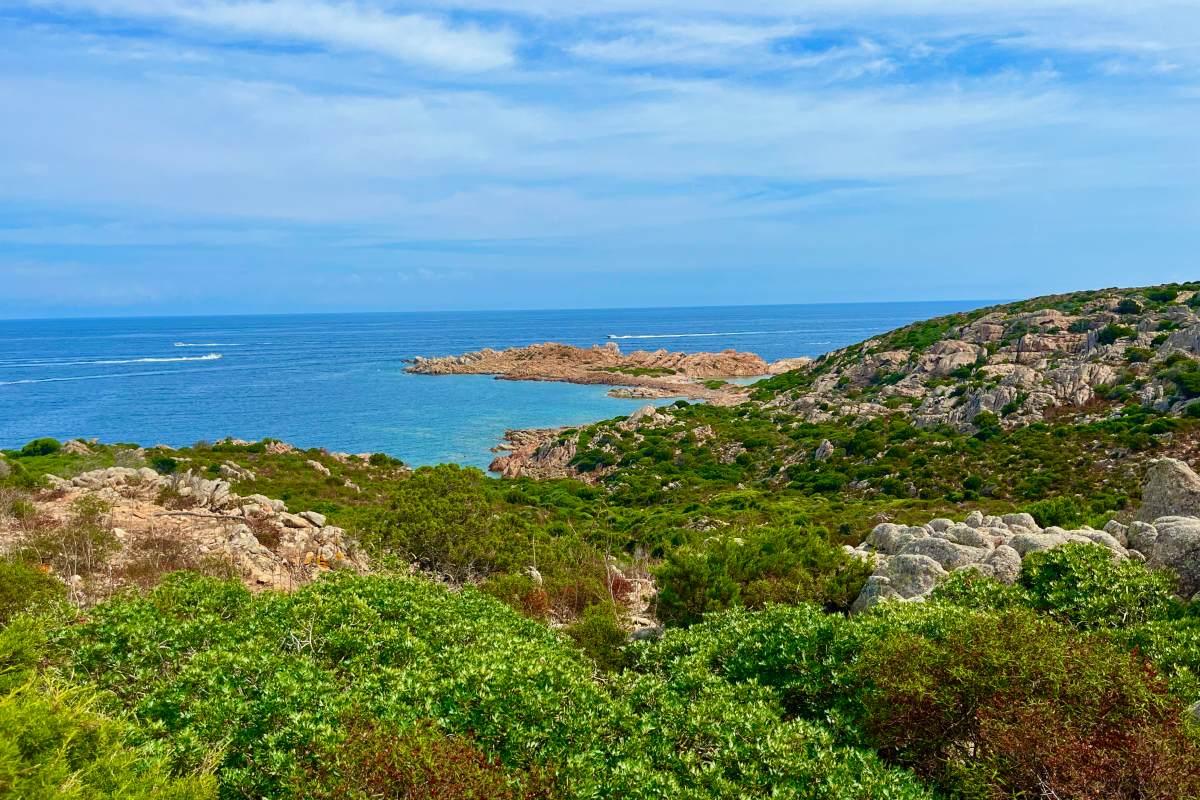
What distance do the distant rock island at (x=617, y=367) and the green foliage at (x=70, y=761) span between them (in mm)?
89002

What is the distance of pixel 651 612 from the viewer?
18.3 m

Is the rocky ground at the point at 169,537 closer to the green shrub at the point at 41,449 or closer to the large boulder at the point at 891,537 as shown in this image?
the large boulder at the point at 891,537

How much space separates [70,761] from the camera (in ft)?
21.1

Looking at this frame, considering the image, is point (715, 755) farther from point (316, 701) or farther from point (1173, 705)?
point (1173, 705)

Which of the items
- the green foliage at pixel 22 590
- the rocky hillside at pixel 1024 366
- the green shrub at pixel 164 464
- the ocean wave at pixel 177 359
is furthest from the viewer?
the ocean wave at pixel 177 359

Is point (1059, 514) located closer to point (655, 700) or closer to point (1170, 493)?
point (1170, 493)

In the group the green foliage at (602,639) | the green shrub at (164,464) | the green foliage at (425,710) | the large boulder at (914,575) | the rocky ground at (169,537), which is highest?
the green foliage at (425,710)

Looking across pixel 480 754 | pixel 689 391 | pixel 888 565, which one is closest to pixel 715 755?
pixel 480 754

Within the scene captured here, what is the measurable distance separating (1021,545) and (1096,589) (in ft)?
12.0

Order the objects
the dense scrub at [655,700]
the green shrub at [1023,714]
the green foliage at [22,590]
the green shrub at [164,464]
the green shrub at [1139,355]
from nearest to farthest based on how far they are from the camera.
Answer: the green shrub at [1023,714]
the dense scrub at [655,700]
the green foliage at [22,590]
the green shrub at [164,464]
the green shrub at [1139,355]

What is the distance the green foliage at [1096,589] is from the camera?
11969 millimetres

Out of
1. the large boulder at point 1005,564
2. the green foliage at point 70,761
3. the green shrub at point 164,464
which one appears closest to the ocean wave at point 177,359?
the green shrub at point 164,464

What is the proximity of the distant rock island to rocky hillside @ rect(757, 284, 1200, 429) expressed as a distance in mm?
28979

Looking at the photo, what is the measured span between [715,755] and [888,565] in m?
9.17
